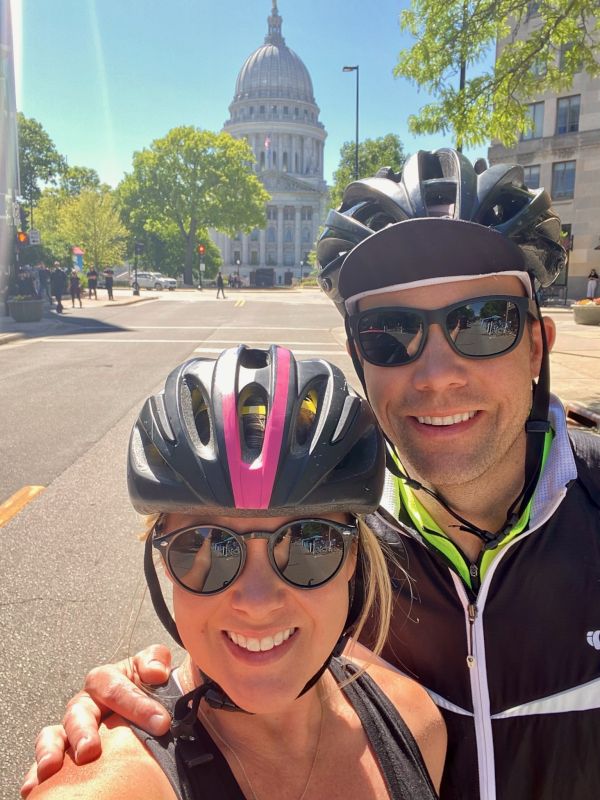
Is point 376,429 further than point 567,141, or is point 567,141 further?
point 567,141

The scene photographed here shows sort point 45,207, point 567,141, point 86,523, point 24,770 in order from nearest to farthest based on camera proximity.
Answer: point 24,770
point 86,523
point 567,141
point 45,207

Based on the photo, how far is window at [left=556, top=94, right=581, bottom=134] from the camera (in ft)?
124

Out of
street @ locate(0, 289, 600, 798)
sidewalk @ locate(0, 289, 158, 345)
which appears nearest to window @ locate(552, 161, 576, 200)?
street @ locate(0, 289, 600, 798)

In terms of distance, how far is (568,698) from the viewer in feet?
5.82

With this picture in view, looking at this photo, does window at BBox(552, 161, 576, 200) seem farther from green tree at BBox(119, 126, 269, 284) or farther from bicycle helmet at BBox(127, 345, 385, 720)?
A: green tree at BBox(119, 126, 269, 284)

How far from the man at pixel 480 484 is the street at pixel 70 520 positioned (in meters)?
0.98

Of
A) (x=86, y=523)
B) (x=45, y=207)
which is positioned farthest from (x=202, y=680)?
(x=45, y=207)

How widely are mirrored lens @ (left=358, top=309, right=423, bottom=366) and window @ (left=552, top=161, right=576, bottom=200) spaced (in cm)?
4086

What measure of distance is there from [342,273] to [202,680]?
53.5 inches

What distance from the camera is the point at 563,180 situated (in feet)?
128

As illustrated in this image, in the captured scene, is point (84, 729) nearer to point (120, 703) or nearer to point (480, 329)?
point (120, 703)

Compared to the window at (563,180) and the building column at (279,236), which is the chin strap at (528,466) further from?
the building column at (279,236)

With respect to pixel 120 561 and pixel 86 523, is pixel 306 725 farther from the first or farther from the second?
pixel 86 523

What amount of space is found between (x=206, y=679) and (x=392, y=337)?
1.19 m
